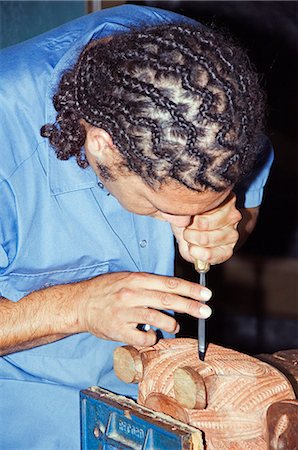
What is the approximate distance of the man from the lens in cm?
138

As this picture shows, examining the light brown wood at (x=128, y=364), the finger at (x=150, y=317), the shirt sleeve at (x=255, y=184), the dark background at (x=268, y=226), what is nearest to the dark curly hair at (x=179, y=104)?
the finger at (x=150, y=317)

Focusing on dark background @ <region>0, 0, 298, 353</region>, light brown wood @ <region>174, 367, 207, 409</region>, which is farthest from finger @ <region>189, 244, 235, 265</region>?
dark background @ <region>0, 0, 298, 353</region>

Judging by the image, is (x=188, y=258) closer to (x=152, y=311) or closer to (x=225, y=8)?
(x=152, y=311)

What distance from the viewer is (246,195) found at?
2.01 metres

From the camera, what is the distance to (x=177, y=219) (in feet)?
5.11

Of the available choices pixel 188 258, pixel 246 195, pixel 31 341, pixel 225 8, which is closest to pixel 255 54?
pixel 225 8

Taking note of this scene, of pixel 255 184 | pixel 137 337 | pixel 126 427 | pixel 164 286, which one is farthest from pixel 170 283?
pixel 255 184

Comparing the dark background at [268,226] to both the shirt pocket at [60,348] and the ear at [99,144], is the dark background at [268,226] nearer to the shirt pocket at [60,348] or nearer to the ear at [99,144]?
the shirt pocket at [60,348]

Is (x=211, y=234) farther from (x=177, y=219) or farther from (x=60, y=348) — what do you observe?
(x=60, y=348)

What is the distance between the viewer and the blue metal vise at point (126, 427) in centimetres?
138

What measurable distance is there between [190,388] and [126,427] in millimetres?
139

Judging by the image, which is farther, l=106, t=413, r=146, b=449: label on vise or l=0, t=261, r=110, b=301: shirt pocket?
l=0, t=261, r=110, b=301: shirt pocket

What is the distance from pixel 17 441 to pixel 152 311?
0.46 m

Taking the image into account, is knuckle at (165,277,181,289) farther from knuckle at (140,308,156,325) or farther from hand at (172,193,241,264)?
hand at (172,193,241,264)
